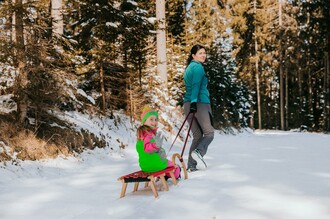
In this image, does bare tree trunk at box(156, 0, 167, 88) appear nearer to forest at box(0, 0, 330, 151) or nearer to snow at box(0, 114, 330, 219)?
forest at box(0, 0, 330, 151)

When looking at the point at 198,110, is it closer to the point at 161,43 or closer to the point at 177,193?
the point at 177,193

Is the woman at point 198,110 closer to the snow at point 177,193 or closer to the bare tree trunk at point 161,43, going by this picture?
the snow at point 177,193

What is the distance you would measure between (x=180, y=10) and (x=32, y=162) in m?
29.9

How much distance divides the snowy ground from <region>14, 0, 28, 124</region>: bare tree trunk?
4.81ft

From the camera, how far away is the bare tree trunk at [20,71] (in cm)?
780

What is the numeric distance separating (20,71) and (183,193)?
481 centimetres

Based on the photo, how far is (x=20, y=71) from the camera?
7.84m

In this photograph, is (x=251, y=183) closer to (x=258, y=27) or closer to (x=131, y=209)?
(x=131, y=209)

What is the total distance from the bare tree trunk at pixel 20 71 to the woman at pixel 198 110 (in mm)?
3533

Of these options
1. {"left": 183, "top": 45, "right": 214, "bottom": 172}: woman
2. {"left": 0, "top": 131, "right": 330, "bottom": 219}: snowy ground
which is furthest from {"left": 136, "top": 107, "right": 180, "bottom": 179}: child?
{"left": 183, "top": 45, "right": 214, "bottom": 172}: woman

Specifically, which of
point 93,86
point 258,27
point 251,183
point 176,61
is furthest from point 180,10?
point 251,183

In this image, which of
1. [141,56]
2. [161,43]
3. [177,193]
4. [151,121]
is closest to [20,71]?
[151,121]

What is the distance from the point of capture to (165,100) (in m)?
15.6

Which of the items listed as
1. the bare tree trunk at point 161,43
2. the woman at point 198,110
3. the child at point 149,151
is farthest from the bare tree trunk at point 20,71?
the bare tree trunk at point 161,43
